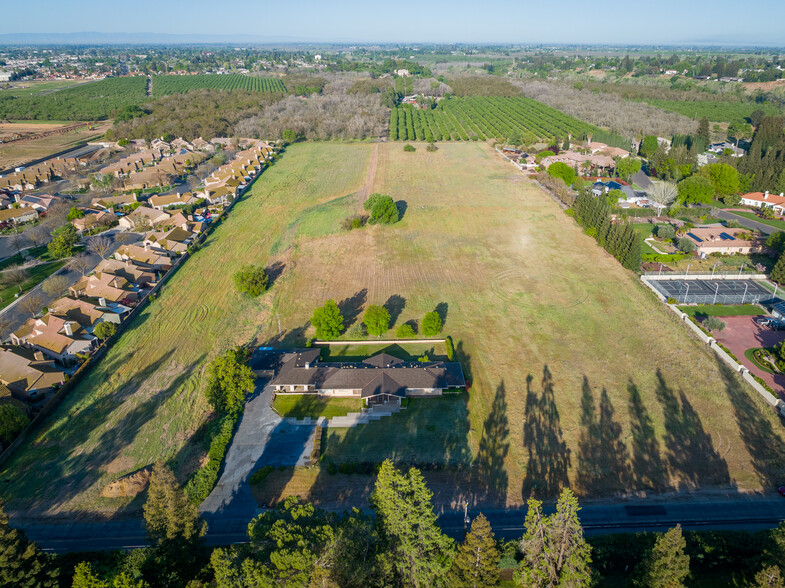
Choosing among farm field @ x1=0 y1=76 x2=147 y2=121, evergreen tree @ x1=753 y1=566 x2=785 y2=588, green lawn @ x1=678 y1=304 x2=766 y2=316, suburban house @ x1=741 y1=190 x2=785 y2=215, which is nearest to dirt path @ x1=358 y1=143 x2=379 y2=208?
green lawn @ x1=678 y1=304 x2=766 y2=316

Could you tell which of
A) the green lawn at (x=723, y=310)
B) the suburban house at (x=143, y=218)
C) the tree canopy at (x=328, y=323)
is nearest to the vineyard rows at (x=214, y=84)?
the suburban house at (x=143, y=218)

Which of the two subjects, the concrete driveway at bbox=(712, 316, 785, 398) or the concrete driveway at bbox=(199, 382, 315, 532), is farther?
the concrete driveway at bbox=(712, 316, 785, 398)

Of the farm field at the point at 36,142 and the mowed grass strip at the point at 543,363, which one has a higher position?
the farm field at the point at 36,142

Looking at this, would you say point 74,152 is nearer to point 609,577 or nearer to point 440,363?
point 440,363

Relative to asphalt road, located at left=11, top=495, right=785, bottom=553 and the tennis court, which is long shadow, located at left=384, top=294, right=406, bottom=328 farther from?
the tennis court

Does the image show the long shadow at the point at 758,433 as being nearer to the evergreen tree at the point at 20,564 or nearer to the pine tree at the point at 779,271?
the pine tree at the point at 779,271

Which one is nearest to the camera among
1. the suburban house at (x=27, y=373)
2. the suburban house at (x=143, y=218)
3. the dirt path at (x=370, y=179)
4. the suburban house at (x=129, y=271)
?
the suburban house at (x=27, y=373)

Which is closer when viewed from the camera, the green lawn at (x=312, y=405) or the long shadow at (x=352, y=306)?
the green lawn at (x=312, y=405)
